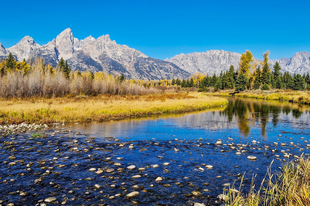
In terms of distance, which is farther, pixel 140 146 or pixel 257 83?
pixel 257 83

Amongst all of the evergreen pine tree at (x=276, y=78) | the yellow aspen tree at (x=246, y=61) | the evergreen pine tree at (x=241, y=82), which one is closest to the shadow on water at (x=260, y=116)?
the evergreen pine tree at (x=241, y=82)

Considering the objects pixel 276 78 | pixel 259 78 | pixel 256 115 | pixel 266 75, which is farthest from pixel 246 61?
pixel 256 115

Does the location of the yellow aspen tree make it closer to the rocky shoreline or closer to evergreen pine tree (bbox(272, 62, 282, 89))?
evergreen pine tree (bbox(272, 62, 282, 89))

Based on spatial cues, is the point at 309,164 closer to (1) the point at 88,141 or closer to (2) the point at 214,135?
(2) the point at 214,135

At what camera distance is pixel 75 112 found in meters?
25.0

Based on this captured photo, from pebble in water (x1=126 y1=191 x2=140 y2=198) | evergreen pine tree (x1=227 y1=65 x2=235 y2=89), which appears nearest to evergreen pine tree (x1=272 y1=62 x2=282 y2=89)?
evergreen pine tree (x1=227 y1=65 x2=235 y2=89)

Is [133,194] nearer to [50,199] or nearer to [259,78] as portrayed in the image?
[50,199]

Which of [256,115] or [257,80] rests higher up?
[257,80]

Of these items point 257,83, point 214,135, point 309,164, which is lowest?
point 214,135

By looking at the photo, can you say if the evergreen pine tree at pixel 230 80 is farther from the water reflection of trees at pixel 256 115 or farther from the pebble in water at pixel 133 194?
the pebble in water at pixel 133 194

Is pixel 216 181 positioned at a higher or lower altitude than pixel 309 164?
lower

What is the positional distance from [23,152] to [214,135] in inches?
552

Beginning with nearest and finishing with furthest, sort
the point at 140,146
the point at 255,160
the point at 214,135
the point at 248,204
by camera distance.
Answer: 1. the point at 248,204
2. the point at 255,160
3. the point at 140,146
4. the point at 214,135

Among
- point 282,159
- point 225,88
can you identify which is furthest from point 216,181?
point 225,88
